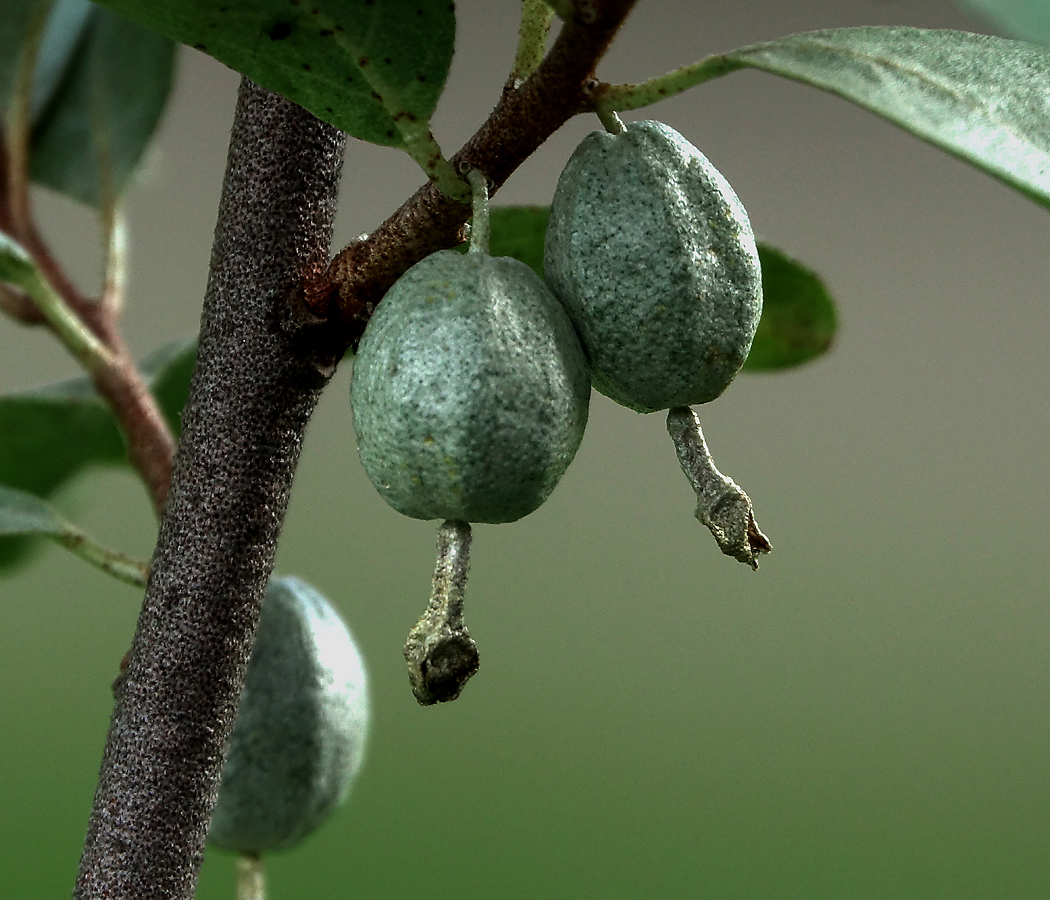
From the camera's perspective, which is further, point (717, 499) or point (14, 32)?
point (14, 32)

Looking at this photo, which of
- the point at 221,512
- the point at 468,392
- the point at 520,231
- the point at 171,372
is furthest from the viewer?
the point at 171,372

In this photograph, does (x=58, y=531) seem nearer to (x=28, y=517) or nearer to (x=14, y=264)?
(x=28, y=517)

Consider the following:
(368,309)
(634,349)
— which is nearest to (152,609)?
(368,309)

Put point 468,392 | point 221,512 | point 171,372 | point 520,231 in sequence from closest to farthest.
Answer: point 468,392, point 221,512, point 520,231, point 171,372

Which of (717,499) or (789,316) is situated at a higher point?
(789,316)

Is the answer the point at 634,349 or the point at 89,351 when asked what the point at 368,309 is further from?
the point at 89,351

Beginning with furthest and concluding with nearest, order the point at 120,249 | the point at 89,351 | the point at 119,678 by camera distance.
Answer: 1. the point at 120,249
2. the point at 89,351
3. the point at 119,678

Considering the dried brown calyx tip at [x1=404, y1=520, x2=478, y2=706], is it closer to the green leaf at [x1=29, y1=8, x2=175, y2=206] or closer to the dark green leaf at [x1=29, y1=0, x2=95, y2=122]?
the green leaf at [x1=29, y1=8, x2=175, y2=206]

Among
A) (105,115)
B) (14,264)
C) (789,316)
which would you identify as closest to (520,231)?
(789,316)

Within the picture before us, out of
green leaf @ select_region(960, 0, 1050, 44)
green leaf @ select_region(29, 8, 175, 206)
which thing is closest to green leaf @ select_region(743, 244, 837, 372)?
green leaf @ select_region(960, 0, 1050, 44)
